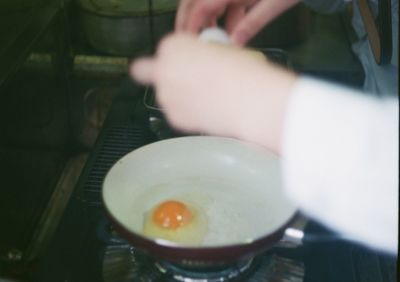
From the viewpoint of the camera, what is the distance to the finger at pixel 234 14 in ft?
2.89

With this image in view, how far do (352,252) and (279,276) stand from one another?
148mm

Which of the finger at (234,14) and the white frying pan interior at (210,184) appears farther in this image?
the finger at (234,14)

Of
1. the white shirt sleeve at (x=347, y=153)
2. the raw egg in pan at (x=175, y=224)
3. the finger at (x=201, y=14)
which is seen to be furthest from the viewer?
the finger at (x=201, y=14)

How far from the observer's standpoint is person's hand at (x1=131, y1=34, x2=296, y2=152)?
58 centimetres

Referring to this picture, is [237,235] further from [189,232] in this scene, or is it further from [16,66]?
[16,66]

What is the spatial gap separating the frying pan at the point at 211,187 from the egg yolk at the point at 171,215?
A: 3 cm

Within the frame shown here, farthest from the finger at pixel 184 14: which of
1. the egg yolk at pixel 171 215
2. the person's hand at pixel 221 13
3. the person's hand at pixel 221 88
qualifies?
the egg yolk at pixel 171 215

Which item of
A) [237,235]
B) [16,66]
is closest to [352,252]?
[237,235]

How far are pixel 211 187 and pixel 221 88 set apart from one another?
24 cm

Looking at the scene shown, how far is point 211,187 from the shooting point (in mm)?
801

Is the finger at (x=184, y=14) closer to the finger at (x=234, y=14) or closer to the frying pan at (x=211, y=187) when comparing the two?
the finger at (x=234, y=14)

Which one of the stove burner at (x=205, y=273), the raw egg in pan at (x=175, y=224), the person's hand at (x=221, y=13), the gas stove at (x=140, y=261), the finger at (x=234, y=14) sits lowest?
the gas stove at (x=140, y=261)

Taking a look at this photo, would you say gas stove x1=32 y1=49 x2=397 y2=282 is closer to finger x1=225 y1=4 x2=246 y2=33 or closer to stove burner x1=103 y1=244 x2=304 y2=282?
stove burner x1=103 y1=244 x2=304 y2=282

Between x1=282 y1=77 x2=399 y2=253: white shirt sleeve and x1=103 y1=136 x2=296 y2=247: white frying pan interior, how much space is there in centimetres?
13
